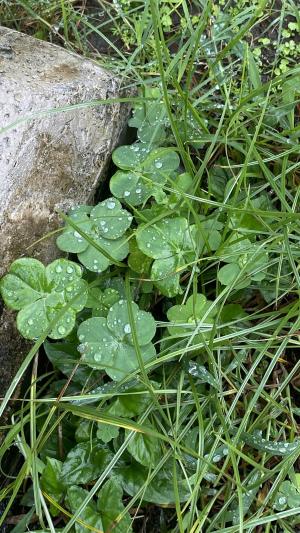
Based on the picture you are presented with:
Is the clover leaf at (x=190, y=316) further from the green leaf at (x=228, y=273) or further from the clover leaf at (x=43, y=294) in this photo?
the clover leaf at (x=43, y=294)

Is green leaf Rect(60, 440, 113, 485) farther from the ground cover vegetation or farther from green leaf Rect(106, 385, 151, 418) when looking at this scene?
green leaf Rect(106, 385, 151, 418)

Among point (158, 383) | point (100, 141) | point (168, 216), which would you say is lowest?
point (158, 383)

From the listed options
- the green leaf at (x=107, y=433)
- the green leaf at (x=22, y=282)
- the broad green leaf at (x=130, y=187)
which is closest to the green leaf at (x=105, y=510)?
the green leaf at (x=107, y=433)

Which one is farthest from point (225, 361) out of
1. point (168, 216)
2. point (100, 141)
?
point (100, 141)

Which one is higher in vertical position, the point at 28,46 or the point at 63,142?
the point at 28,46

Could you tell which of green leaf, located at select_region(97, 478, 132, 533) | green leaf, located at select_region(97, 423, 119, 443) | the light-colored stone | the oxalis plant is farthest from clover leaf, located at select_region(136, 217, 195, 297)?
green leaf, located at select_region(97, 478, 132, 533)

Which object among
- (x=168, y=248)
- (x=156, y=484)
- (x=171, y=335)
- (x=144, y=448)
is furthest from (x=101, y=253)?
(x=156, y=484)

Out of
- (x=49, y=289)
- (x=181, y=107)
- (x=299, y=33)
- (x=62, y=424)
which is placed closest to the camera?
(x=49, y=289)

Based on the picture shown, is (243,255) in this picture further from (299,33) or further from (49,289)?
(299,33)
